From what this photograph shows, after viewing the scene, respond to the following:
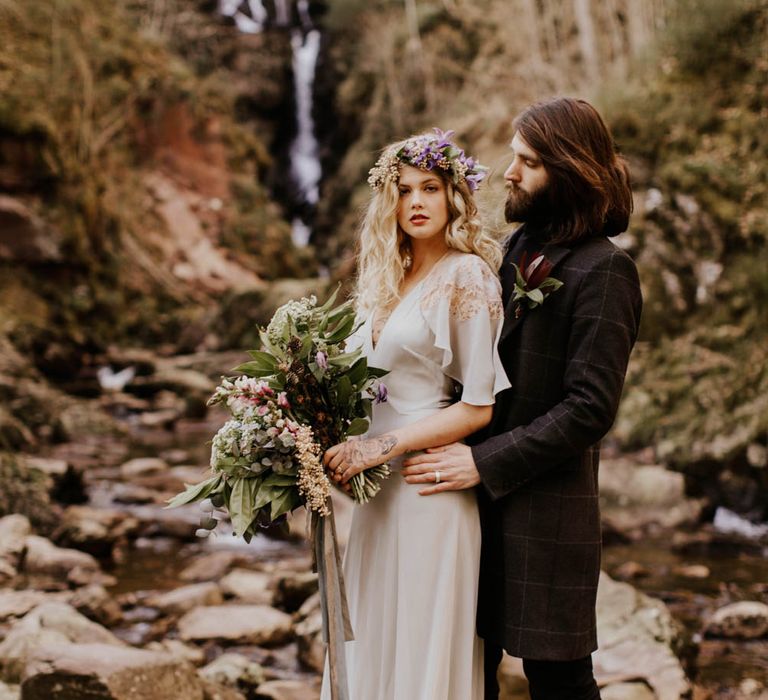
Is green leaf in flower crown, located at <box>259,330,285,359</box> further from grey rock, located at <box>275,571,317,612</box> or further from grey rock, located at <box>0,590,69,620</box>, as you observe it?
grey rock, located at <box>275,571,317,612</box>

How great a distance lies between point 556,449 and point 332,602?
81 centimetres

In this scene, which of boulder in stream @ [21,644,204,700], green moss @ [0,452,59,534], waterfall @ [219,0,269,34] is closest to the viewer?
boulder in stream @ [21,644,204,700]

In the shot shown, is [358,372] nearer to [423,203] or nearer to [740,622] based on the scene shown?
[423,203]

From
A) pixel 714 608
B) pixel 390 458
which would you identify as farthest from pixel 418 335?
pixel 714 608

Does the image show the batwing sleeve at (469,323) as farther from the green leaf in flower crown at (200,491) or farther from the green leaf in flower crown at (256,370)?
the green leaf in flower crown at (200,491)

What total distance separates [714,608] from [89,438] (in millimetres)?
8168

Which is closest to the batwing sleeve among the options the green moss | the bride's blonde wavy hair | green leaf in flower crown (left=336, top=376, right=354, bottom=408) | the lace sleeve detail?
the lace sleeve detail

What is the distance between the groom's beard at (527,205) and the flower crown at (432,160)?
0.13m

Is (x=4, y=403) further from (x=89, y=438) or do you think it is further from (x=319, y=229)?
(x=319, y=229)

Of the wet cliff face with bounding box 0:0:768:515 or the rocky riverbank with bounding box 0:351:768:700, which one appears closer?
the rocky riverbank with bounding box 0:351:768:700

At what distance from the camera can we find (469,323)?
7.98 ft

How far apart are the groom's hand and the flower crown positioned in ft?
2.84

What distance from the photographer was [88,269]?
16141 millimetres

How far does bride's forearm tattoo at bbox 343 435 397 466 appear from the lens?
242 centimetres
